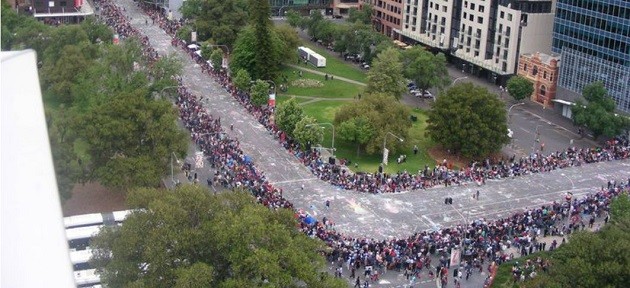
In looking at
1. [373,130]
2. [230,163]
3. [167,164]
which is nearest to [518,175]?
[373,130]

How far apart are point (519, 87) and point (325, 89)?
1816cm

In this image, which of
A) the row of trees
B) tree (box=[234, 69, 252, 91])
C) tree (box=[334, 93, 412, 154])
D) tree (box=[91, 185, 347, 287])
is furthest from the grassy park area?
tree (box=[91, 185, 347, 287])

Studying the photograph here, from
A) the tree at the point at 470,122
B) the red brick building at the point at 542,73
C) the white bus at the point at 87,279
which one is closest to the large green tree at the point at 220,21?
the red brick building at the point at 542,73

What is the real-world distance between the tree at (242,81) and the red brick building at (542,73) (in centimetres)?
2618

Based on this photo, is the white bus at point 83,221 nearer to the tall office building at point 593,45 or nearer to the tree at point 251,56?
the tree at point 251,56

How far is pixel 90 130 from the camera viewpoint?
4341 cm

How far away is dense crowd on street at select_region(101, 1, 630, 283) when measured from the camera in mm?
38469

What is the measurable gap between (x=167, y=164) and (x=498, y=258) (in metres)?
19.2

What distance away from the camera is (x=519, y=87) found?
68.8 metres

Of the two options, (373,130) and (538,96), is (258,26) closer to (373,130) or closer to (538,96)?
(373,130)

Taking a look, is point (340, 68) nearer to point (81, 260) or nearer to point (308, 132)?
point (308, 132)

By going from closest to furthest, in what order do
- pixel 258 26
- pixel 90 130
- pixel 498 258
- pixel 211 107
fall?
pixel 498 258 → pixel 90 130 → pixel 211 107 → pixel 258 26

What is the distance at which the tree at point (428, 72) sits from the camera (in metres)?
69.8

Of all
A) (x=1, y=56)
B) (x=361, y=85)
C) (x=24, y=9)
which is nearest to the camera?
(x=1, y=56)
